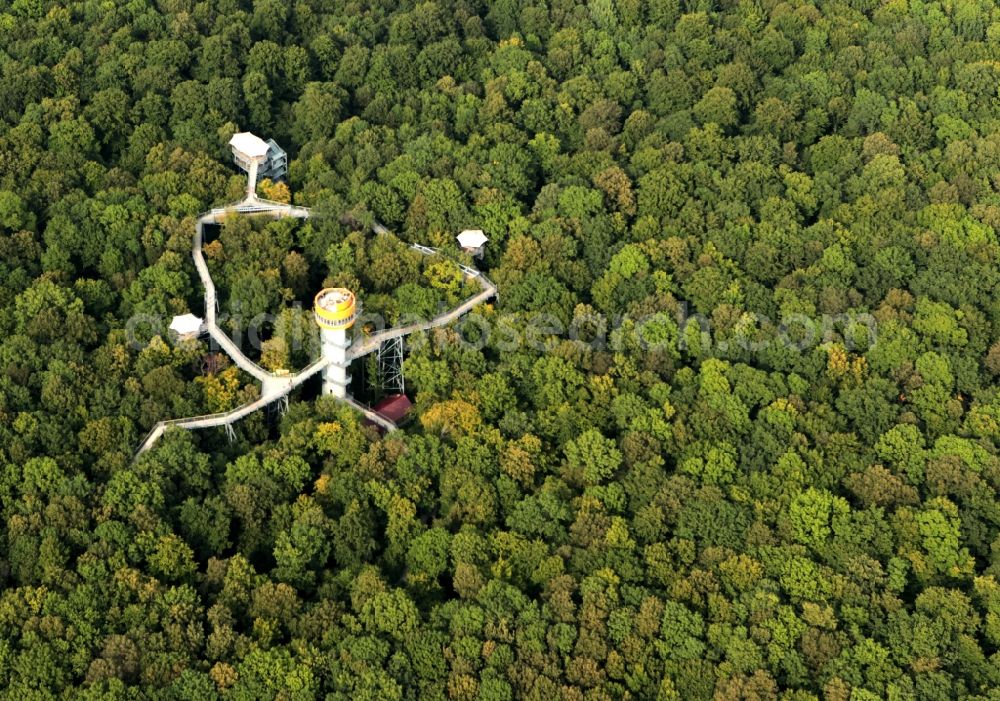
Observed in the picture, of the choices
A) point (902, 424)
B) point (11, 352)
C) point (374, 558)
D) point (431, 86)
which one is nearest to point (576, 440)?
point (374, 558)

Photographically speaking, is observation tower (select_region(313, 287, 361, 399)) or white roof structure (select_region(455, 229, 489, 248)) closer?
observation tower (select_region(313, 287, 361, 399))

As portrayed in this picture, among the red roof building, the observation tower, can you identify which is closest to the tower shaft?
the observation tower

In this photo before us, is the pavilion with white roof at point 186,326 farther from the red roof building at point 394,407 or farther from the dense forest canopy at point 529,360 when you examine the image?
the red roof building at point 394,407

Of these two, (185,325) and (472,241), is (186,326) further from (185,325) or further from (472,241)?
(472,241)

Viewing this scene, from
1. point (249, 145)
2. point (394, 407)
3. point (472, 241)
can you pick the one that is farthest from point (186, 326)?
point (472, 241)

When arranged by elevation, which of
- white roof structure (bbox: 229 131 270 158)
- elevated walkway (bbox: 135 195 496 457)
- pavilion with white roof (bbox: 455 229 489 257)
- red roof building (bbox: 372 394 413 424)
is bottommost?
red roof building (bbox: 372 394 413 424)

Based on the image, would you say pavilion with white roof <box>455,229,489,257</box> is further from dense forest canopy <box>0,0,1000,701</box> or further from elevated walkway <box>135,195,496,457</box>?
elevated walkway <box>135,195,496,457</box>
